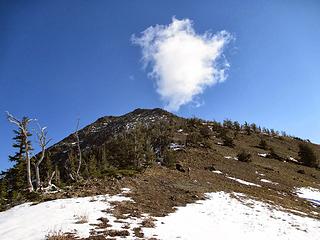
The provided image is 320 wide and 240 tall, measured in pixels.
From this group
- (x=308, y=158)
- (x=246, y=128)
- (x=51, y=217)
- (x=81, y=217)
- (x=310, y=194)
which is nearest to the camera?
(x=81, y=217)

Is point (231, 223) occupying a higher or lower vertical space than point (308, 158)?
lower

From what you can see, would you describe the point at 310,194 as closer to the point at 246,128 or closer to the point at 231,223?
the point at 231,223

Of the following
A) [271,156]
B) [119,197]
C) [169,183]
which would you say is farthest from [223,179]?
[271,156]

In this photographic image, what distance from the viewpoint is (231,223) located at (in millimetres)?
18578

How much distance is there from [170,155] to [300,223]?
20.3 meters

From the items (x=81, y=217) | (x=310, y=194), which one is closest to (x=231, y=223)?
(x=81, y=217)

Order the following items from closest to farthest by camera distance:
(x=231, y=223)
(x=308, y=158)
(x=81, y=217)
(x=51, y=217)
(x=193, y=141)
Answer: (x=81, y=217) < (x=51, y=217) < (x=231, y=223) < (x=193, y=141) < (x=308, y=158)

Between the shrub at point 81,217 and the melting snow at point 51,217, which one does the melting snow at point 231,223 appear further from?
the melting snow at point 51,217

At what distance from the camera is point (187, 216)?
1883 centimetres

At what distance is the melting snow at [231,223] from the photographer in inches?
618

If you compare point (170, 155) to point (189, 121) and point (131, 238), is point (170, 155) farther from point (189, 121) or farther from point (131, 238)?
point (189, 121)

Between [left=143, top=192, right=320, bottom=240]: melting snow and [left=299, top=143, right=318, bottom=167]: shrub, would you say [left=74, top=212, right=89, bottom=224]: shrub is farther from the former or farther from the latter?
[left=299, top=143, right=318, bottom=167]: shrub

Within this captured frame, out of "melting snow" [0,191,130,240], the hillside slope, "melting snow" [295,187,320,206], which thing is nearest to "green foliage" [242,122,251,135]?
the hillside slope

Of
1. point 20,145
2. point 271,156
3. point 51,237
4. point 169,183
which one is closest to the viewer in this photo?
point 51,237
